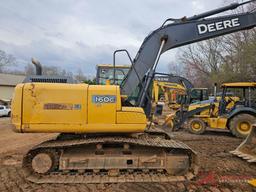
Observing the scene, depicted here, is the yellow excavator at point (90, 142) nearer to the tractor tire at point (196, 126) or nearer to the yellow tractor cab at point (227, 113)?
the yellow tractor cab at point (227, 113)

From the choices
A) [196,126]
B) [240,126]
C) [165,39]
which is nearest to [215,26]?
[165,39]

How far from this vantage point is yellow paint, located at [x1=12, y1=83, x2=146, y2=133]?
425 centimetres

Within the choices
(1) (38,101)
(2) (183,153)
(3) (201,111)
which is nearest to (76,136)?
(1) (38,101)

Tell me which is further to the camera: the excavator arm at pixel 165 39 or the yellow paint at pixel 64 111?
the excavator arm at pixel 165 39

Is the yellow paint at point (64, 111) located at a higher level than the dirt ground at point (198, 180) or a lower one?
higher

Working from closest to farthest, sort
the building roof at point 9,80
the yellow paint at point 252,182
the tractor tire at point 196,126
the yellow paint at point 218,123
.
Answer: the yellow paint at point 252,182 → the yellow paint at point 218,123 → the tractor tire at point 196,126 → the building roof at point 9,80

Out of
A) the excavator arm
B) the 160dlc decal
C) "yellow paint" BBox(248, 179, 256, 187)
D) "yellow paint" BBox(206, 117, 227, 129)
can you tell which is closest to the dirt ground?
"yellow paint" BBox(248, 179, 256, 187)

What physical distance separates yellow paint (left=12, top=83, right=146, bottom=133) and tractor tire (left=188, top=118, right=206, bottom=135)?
260 inches

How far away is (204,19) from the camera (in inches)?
211

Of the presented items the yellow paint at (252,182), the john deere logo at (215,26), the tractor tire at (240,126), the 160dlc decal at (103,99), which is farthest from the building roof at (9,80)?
the yellow paint at (252,182)

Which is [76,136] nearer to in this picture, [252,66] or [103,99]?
[103,99]

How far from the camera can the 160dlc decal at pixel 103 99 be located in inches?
170

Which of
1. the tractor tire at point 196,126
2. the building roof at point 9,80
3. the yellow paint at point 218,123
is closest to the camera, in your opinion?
the yellow paint at point 218,123

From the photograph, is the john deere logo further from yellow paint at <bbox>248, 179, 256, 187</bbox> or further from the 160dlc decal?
yellow paint at <bbox>248, 179, 256, 187</bbox>
